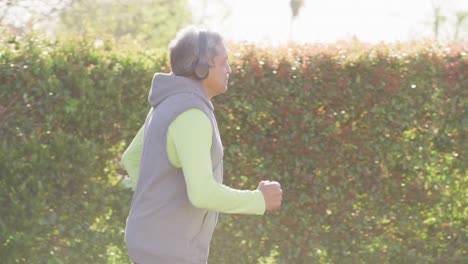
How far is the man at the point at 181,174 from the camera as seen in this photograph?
3275 mm

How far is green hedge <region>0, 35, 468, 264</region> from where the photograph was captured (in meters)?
6.24

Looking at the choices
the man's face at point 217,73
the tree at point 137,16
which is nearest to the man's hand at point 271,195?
the man's face at point 217,73

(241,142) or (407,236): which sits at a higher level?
(241,142)

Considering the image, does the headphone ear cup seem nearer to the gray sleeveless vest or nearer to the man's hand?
the gray sleeveless vest

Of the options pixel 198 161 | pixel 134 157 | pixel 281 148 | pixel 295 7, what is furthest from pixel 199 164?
pixel 295 7

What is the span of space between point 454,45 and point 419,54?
1.11ft

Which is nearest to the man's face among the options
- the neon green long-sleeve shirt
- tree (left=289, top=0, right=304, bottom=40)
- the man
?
the man

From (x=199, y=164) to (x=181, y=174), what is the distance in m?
0.23

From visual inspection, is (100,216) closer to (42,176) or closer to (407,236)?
(42,176)

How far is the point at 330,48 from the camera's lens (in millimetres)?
6715

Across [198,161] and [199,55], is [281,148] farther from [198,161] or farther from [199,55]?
[198,161]

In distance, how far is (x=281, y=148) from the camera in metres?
6.64

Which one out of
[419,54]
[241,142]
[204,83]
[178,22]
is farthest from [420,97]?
[178,22]

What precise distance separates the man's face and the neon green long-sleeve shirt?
0.24 m
